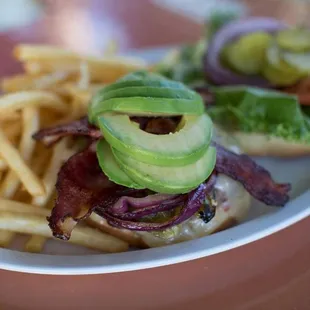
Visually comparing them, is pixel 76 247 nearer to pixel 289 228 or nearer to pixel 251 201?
pixel 251 201

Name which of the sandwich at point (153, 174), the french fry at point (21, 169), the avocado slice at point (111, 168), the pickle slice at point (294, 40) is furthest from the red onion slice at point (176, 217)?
the pickle slice at point (294, 40)

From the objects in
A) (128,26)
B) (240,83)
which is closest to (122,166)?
(240,83)

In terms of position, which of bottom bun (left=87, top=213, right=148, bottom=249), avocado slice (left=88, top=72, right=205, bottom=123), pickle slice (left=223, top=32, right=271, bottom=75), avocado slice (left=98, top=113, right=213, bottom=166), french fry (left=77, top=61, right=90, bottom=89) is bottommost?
bottom bun (left=87, top=213, right=148, bottom=249)

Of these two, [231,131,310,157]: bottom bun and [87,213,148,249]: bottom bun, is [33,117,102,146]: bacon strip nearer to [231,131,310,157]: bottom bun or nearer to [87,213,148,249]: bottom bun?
[87,213,148,249]: bottom bun

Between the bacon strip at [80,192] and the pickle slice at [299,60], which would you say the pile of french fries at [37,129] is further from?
the pickle slice at [299,60]

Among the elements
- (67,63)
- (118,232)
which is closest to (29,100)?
(67,63)

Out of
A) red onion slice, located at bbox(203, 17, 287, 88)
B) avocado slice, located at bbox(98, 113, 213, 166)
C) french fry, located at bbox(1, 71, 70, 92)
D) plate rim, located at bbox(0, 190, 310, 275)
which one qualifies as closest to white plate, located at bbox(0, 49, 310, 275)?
plate rim, located at bbox(0, 190, 310, 275)
